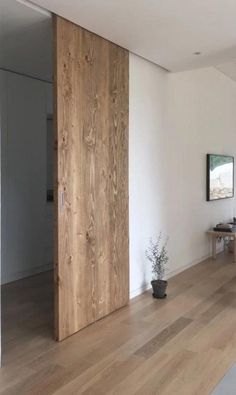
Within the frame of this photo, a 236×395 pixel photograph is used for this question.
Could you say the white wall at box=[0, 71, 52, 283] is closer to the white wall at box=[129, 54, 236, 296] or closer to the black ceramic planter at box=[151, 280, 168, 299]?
the white wall at box=[129, 54, 236, 296]

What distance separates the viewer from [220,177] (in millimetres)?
6141

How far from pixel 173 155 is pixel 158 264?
56.1 inches

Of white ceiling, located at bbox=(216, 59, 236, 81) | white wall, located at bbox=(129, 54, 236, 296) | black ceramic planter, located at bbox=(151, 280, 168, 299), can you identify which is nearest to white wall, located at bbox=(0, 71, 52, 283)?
white wall, located at bbox=(129, 54, 236, 296)

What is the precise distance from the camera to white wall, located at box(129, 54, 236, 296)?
13.4ft

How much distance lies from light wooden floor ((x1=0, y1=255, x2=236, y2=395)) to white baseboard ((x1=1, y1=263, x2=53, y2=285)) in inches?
19.4

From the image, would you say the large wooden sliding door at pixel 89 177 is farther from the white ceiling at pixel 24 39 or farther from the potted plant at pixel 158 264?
the potted plant at pixel 158 264

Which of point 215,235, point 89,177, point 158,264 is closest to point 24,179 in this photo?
point 89,177

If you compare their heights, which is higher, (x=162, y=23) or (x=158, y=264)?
(x=162, y=23)

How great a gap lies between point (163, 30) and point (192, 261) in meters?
3.24

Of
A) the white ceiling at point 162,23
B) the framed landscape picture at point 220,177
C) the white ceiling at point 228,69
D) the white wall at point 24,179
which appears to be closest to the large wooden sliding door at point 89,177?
the white ceiling at point 162,23

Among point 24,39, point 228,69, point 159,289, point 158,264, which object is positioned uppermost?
point 228,69

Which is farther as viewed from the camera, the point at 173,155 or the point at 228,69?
the point at 228,69

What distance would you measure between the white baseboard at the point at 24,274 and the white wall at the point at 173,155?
1.60 metres

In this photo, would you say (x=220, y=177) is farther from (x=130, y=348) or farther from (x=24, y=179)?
(x=130, y=348)
